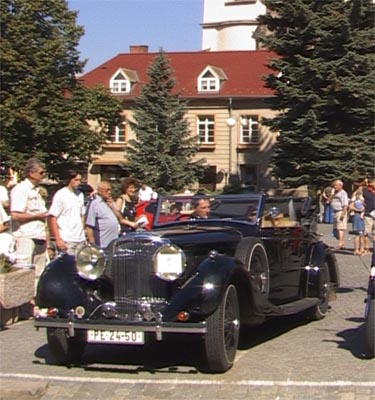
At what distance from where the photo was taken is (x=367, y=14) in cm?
3853

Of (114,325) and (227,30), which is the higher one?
(227,30)

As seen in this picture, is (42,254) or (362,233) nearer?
(42,254)

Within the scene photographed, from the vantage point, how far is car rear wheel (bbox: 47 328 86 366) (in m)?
8.44

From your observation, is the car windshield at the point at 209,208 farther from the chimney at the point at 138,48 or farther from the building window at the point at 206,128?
the chimney at the point at 138,48

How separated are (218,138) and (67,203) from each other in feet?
156

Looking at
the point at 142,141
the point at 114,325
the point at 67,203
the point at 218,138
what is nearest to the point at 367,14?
the point at 142,141

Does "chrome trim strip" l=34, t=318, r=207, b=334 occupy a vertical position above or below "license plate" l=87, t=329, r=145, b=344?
above

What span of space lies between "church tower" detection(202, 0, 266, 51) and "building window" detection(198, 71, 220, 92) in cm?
1225

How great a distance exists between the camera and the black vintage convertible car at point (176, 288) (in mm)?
7887

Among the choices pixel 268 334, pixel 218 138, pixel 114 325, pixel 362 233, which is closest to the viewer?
pixel 114 325

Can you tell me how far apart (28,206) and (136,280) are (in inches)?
123

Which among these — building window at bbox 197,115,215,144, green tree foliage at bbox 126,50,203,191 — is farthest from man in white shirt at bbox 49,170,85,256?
building window at bbox 197,115,215,144

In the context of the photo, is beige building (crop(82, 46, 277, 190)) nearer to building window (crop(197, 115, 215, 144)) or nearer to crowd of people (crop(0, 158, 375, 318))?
building window (crop(197, 115, 215, 144))

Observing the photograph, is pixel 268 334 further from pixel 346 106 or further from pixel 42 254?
pixel 346 106
